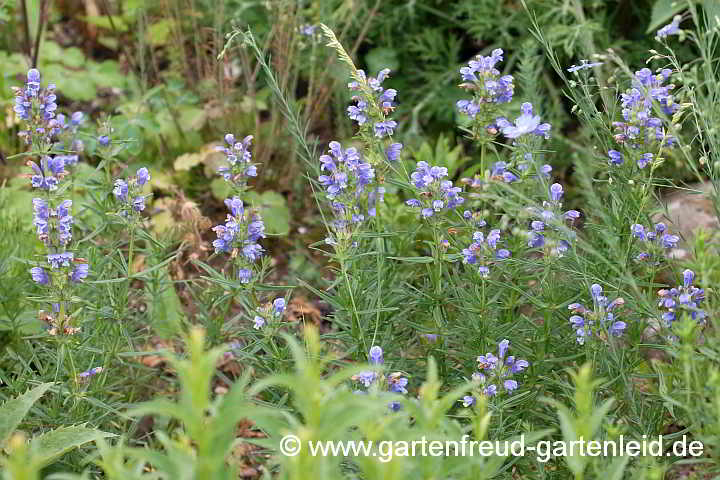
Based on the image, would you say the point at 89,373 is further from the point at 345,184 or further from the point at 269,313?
the point at 345,184

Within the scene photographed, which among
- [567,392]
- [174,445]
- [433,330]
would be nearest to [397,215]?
[433,330]

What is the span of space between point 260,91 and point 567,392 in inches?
112

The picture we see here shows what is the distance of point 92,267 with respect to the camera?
270 centimetres

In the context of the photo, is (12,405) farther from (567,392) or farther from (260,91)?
(260,91)

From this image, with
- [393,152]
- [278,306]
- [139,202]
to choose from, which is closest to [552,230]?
[393,152]

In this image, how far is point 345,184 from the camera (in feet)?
7.41

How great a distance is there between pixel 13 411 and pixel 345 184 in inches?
41.1

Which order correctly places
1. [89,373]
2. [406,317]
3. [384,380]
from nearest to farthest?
[384,380]
[89,373]
[406,317]

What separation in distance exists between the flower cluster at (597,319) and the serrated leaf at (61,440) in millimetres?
1200

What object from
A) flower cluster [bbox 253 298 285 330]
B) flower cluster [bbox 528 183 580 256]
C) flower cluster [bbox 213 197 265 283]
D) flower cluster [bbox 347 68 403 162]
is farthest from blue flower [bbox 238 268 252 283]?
flower cluster [bbox 528 183 580 256]

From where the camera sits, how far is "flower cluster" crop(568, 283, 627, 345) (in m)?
2.09

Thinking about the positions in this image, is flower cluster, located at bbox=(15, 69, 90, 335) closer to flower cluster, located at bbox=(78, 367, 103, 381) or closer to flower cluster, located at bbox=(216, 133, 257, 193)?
Result: flower cluster, located at bbox=(78, 367, 103, 381)

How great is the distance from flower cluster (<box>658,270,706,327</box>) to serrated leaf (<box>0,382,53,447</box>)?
1579 millimetres

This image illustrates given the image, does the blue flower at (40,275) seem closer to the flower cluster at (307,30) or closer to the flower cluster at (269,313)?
the flower cluster at (269,313)
